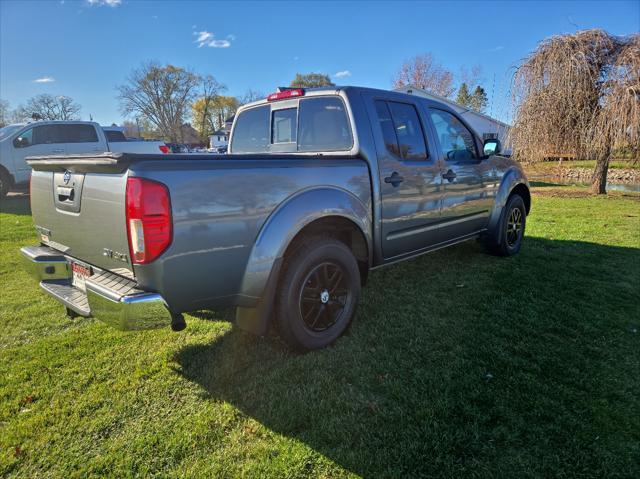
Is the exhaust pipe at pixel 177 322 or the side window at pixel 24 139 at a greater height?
the side window at pixel 24 139

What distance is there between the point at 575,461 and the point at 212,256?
7.16 ft

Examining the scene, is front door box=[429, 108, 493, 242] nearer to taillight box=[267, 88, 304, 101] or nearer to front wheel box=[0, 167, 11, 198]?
taillight box=[267, 88, 304, 101]

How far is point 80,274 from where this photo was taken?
2547mm

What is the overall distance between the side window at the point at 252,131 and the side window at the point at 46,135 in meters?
9.43

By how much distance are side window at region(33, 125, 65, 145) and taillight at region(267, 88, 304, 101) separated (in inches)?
395

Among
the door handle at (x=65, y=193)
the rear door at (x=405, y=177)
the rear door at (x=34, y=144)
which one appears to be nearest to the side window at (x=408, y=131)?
the rear door at (x=405, y=177)

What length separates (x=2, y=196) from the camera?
10.7 meters

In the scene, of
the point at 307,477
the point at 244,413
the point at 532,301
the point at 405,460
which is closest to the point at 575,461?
the point at 405,460

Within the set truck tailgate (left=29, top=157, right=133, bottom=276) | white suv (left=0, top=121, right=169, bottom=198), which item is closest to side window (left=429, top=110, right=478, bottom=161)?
truck tailgate (left=29, top=157, right=133, bottom=276)

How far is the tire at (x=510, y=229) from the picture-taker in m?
5.07

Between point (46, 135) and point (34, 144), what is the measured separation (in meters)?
0.40

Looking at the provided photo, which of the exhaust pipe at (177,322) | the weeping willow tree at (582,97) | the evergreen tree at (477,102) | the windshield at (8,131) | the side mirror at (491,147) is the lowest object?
the exhaust pipe at (177,322)

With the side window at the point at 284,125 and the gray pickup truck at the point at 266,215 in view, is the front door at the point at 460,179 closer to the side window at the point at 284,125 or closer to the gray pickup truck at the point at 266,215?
the gray pickup truck at the point at 266,215

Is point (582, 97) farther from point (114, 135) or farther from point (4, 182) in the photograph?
point (4, 182)
